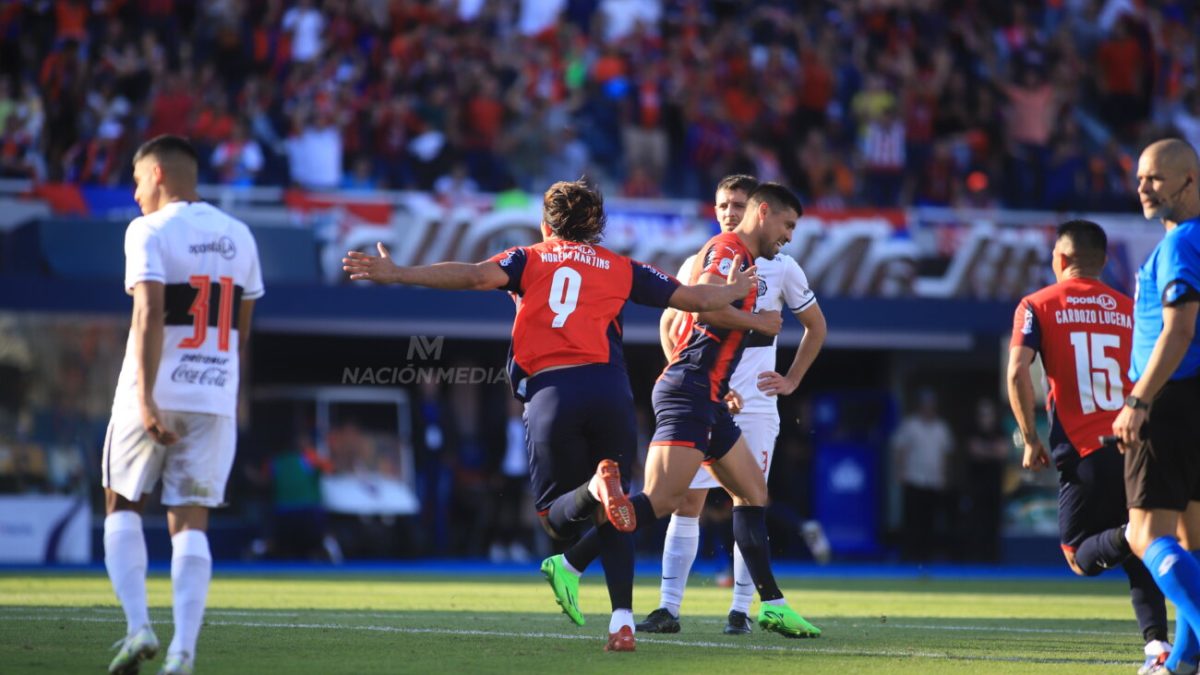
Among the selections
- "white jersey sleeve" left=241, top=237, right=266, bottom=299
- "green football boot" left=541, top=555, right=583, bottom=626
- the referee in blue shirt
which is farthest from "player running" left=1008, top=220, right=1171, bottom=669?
"white jersey sleeve" left=241, top=237, right=266, bottom=299

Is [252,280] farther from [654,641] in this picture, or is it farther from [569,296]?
[654,641]

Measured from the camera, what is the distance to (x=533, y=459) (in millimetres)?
7805

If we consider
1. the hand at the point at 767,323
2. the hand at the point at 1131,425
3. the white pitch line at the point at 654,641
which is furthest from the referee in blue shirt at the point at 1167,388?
the hand at the point at 767,323

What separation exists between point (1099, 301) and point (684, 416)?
6.97 ft

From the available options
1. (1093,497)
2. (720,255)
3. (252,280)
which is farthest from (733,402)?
(252,280)

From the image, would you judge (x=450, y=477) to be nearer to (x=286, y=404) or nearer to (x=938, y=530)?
(x=286, y=404)

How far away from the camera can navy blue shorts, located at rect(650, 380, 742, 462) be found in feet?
26.4

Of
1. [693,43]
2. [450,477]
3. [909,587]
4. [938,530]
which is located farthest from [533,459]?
[693,43]

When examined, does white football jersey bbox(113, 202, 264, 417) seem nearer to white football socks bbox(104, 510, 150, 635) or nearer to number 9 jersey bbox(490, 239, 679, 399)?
white football socks bbox(104, 510, 150, 635)

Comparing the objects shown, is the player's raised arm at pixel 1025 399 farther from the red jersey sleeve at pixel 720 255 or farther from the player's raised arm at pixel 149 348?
the player's raised arm at pixel 149 348

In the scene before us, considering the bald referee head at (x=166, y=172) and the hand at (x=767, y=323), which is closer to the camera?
the bald referee head at (x=166, y=172)

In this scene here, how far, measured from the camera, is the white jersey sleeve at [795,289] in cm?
934

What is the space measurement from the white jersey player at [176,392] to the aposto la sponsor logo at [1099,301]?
399cm

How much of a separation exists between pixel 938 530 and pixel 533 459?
15.7m
